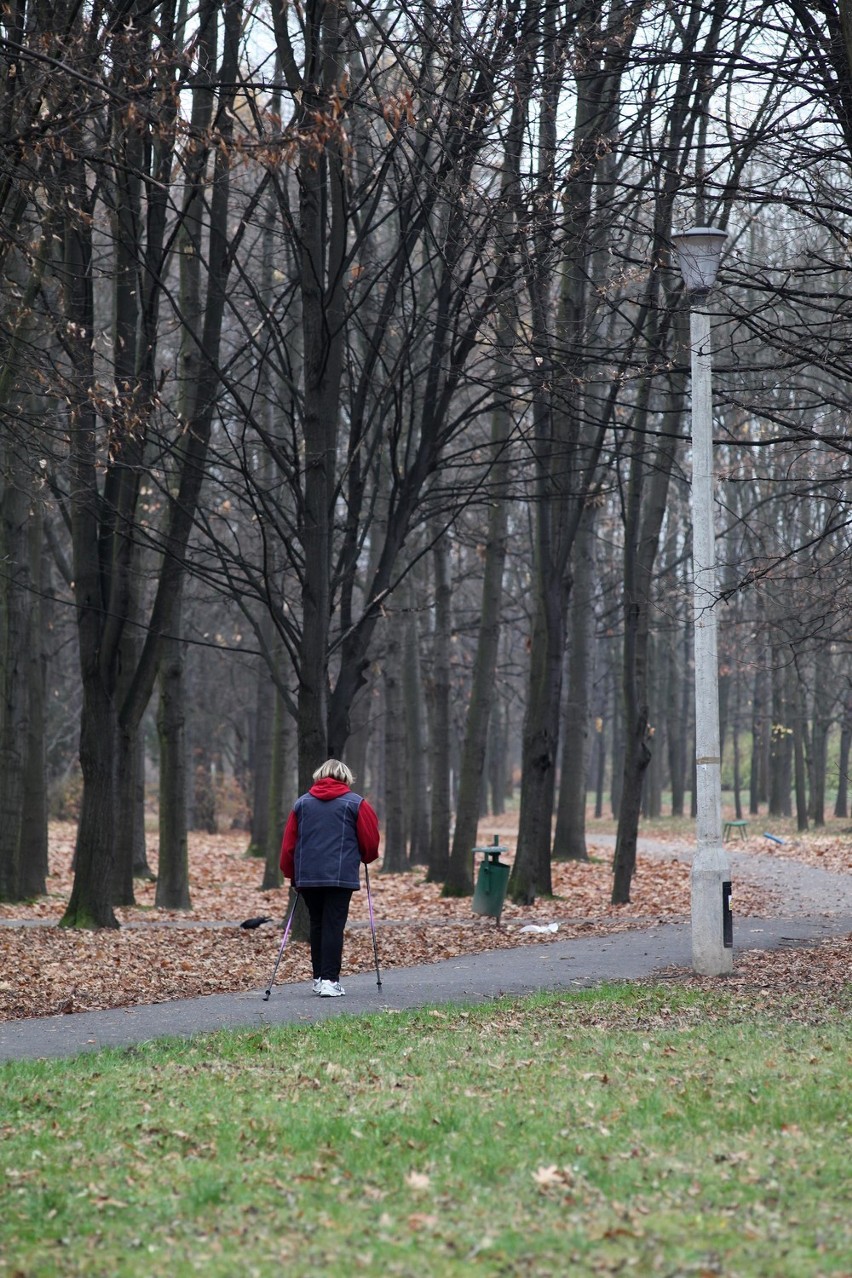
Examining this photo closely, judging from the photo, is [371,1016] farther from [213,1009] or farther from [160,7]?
[160,7]

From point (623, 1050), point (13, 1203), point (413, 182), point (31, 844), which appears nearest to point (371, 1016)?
point (623, 1050)

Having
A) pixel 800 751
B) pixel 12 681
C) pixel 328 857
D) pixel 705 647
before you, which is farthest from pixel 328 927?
pixel 800 751

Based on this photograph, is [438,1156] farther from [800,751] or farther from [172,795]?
[800,751]

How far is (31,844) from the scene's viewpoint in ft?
66.3

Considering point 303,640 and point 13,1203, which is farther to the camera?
point 303,640

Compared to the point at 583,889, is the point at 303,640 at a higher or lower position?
higher

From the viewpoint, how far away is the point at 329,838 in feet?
37.7

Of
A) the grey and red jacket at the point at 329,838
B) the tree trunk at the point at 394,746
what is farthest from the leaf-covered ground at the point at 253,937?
the grey and red jacket at the point at 329,838

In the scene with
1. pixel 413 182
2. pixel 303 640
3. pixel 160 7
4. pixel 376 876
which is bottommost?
pixel 376 876

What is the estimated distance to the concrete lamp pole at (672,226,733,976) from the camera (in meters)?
11.5

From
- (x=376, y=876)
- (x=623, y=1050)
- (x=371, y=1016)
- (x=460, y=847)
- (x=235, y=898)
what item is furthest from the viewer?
(x=376, y=876)

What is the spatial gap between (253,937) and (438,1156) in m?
10.5

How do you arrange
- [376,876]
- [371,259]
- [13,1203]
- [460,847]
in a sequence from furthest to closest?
[376,876]
[460,847]
[371,259]
[13,1203]

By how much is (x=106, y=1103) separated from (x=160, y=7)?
1303cm
